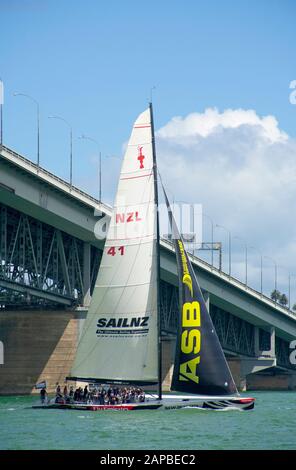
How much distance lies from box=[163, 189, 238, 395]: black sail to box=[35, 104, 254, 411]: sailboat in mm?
51

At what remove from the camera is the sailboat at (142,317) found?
6397cm

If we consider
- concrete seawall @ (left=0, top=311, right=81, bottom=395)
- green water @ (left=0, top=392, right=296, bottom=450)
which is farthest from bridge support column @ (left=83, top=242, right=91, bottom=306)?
green water @ (left=0, top=392, right=296, bottom=450)

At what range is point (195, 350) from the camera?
64250mm

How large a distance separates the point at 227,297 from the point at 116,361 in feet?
218

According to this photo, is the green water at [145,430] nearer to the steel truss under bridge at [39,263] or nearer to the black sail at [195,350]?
the black sail at [195,350]

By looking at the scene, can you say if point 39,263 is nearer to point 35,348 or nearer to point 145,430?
point 35,348

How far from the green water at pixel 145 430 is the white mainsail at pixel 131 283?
252cm

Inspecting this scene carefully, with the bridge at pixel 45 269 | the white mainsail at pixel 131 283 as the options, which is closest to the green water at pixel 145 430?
the white mainsail at pixel 131 283

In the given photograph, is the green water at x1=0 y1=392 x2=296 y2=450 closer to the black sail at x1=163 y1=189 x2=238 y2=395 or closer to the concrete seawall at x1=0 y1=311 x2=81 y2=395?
the black sail at x1=163 y1=189 x2=238 y2=395

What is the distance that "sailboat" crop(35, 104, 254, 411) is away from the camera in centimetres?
6397

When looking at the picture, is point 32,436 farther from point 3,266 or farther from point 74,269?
point 74,269

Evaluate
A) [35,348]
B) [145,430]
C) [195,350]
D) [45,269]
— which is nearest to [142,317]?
[195,350]

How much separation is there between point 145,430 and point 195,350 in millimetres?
9279
